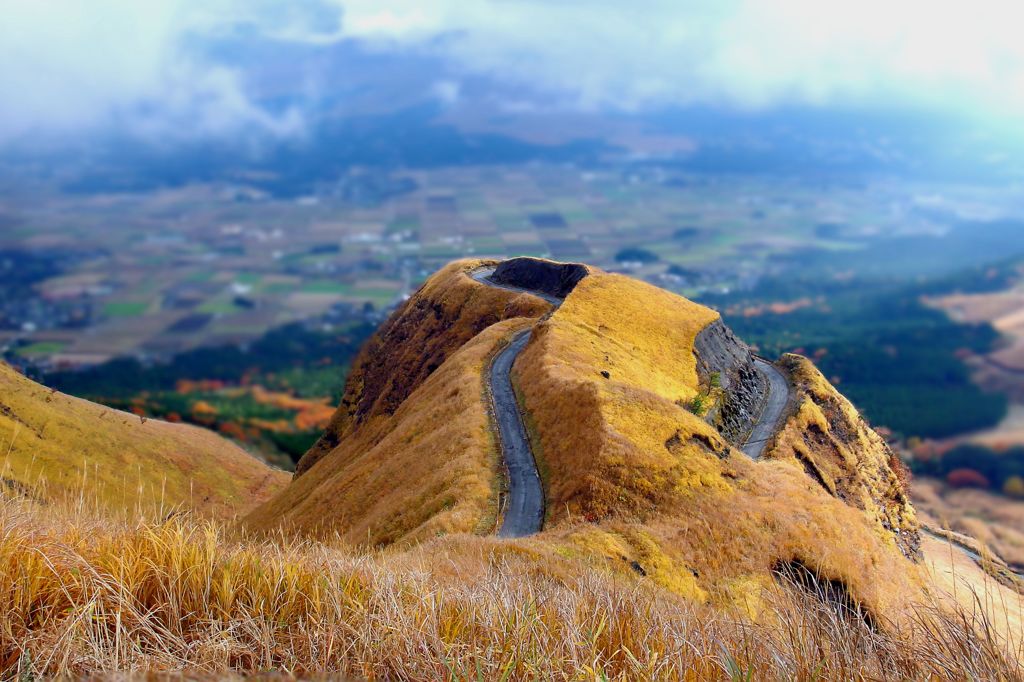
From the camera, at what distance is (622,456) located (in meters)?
41.2

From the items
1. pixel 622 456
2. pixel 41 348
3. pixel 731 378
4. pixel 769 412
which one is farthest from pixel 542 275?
pixel 41 348

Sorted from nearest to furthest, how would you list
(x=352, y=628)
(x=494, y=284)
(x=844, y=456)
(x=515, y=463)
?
(x=352, y=628)
(x=515, y=463)
(x=844, y=456)
(x=494, y=284)

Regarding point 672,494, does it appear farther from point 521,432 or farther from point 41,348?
point 41,348

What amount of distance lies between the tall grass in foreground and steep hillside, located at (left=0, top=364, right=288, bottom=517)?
56.5 metres

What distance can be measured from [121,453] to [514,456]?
5441cm

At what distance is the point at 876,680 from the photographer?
1259 cm

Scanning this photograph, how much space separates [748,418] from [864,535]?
23.2 metres

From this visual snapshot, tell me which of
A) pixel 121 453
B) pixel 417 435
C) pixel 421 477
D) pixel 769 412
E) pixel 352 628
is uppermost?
pixel 352 628

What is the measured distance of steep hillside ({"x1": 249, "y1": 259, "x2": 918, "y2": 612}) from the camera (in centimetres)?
3606

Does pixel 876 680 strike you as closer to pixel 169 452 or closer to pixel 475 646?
pixel 475 646

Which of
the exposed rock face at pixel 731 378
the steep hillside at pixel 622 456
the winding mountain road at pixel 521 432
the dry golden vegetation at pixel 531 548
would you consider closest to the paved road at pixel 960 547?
the dry golden vegetation at pixel 531 548

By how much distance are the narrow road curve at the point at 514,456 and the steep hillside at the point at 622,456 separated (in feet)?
2.44

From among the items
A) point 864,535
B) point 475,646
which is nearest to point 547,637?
point 475,646

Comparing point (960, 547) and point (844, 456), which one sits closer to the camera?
point (844, 456)
